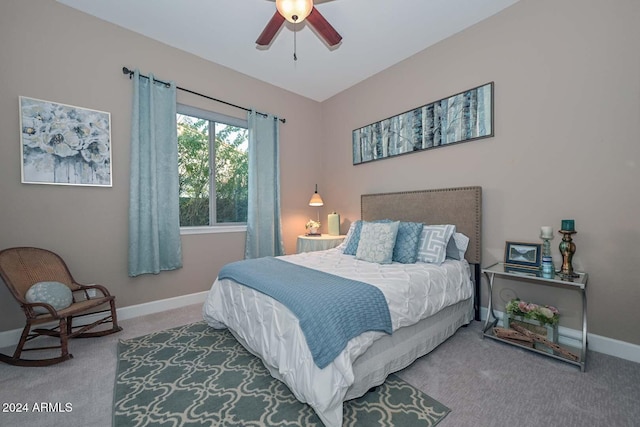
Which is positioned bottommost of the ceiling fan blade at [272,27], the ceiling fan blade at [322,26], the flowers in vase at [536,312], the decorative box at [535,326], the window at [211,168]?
the decorative box at [535,326]

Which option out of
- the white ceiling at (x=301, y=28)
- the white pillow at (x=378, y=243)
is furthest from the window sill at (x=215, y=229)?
the white ceiling at (x=301, y=28)

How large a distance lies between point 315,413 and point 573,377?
1711mm

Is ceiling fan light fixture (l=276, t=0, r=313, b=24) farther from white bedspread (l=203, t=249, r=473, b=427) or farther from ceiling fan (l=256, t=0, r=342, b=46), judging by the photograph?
white bedspread (l=203, t=249, r=473, b=427)

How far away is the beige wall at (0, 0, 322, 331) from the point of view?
227 cm

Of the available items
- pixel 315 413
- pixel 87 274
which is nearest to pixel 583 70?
pixel 315 413

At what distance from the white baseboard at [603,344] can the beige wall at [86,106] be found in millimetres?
3584

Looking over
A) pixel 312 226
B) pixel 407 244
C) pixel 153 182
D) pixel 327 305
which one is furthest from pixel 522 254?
pixel 153 182

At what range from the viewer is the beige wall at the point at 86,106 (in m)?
2.27

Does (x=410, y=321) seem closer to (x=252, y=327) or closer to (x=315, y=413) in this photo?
(x=315, y=413)

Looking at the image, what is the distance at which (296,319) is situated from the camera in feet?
5.04

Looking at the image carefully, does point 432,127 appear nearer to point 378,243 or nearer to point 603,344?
point 378,243

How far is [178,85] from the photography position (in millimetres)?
3141

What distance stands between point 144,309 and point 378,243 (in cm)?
263

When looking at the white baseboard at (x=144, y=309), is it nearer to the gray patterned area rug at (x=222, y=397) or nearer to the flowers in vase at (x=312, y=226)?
the gray patterned area rug at (x=222, y=397)
